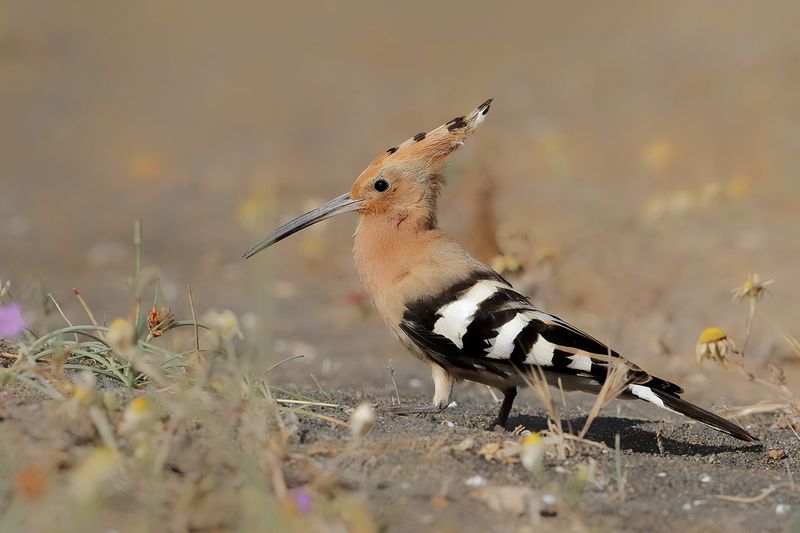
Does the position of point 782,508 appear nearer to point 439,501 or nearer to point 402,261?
point 439,501

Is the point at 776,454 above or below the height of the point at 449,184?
below

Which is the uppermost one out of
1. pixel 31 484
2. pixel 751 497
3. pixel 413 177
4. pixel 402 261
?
pixel 413 177

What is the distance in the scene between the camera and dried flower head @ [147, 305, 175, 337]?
3.12m

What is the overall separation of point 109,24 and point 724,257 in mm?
7486

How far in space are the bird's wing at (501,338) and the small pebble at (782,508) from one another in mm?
636

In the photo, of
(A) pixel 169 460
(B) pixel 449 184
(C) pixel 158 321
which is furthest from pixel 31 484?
(B) pixel 449 184

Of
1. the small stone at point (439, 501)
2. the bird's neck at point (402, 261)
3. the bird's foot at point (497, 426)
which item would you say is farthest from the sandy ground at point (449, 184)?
the bird's neck at point (402, 261)

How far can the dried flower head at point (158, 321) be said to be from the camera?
10.3ft

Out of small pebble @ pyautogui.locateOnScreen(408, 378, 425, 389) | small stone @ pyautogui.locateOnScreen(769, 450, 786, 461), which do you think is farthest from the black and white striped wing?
small pebble @ pyautogui.locateOnScreen(408, 378, 425, 389)

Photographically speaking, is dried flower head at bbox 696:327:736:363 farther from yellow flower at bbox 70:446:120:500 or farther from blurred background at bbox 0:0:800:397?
yellow flower at bbox 70:446:120:500

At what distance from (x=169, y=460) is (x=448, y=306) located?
1277 mm

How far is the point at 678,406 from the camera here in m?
3.30

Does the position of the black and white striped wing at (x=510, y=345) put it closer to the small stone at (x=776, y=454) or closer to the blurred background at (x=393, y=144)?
the small stone at (x=776, y=454)

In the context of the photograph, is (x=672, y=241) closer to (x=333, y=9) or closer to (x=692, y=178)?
(x=692, y=178)
